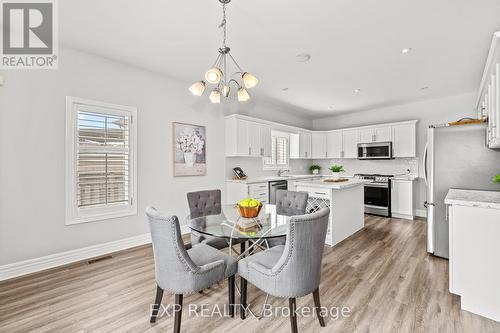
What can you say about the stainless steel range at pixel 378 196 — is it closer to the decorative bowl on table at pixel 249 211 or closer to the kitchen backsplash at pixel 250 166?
the kitchen backsplash at pixel 250 166

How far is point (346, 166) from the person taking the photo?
6633 mm

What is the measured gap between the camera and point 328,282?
2.50 m

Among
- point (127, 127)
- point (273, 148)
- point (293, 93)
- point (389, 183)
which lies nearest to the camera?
point (127, 127)

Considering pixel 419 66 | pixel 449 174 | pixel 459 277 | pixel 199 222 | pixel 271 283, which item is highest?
pixel 419 66

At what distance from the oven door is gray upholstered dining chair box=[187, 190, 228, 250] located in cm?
396

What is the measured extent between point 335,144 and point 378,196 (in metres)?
1.88

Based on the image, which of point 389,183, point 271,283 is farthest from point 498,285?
point 389,183

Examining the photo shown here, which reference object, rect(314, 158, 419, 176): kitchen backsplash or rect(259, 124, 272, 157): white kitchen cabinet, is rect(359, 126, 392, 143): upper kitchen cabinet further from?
rect(259, 124, 272, 157): white kitchen cabinet

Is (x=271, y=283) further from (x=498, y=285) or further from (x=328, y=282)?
(x=498, y=285)

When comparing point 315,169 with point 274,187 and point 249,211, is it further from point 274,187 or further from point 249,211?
point 249,211

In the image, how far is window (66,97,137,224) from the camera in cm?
297

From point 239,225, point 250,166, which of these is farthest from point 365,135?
point 239,225

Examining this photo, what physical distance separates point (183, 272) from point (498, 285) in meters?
2.47

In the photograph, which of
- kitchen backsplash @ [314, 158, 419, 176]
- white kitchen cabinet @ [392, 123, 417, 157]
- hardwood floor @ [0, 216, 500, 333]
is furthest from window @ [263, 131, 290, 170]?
hardwood floor @ [0, 216, 500, 333]
